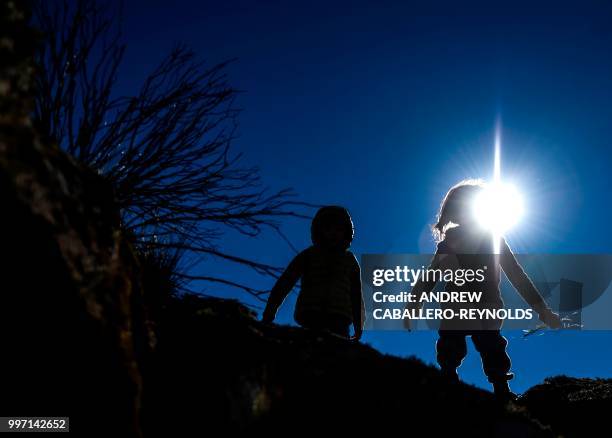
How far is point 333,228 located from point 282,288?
65cm

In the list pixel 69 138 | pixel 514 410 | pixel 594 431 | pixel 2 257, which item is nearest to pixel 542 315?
pixel 594 431

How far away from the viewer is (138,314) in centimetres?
189

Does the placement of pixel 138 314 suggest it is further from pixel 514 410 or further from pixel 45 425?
pixel 514 410

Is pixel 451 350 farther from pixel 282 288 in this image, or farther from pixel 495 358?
pixel 282 288

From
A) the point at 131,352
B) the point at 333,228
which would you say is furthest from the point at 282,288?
the point at 131,352

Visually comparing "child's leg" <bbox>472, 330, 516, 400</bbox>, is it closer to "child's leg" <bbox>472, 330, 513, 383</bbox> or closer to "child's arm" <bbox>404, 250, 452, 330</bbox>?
"child's leg" <bbox>472, 330, 513, 383</bbox>

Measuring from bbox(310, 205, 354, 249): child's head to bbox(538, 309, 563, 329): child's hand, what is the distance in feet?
6.36

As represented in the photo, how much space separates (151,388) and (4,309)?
73cm

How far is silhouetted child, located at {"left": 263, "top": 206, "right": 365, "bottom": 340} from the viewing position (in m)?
3.73

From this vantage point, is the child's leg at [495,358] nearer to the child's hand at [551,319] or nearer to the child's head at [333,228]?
the child's hand at [551,319]

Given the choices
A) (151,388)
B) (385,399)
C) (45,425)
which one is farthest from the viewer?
(385,399)

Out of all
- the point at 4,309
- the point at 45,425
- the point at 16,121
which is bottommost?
the point at 45,425

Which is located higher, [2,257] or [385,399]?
[2,257]

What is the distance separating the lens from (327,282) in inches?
149
